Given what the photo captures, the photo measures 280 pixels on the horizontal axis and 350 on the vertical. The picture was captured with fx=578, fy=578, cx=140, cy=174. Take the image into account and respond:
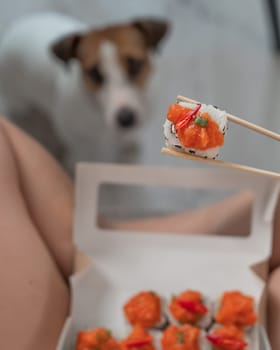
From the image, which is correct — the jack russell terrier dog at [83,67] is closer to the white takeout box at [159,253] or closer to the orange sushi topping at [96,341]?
the white takeout box at [159,253]

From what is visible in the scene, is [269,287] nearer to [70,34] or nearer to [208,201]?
[208,201]

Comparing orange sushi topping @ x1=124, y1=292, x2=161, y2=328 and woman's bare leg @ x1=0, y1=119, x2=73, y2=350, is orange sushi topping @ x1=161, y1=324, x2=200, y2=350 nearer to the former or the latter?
orange sushi topping @ x1=124, y1=292, x2=161, y2=328

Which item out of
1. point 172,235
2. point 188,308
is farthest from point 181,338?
point 172,235

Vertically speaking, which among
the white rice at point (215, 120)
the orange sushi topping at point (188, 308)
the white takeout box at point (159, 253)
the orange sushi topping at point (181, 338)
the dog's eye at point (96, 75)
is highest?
the dog's eye at point (96, 75)

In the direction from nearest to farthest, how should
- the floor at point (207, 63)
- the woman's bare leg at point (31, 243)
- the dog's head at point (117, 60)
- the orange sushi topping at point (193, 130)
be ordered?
the orange sushi topping at point (193, 130) → the woman's bare leg at point (31, 243) → the dog's head at point (117, 60) → the floor at point (207, 63)

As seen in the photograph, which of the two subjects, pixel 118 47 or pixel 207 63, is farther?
pixel 207 63

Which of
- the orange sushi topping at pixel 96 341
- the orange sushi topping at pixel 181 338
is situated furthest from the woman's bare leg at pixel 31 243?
the orange sushi topping at pixel 181 338

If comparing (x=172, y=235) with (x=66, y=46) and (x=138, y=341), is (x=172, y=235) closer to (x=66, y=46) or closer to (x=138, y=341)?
(x=138, y=341)
